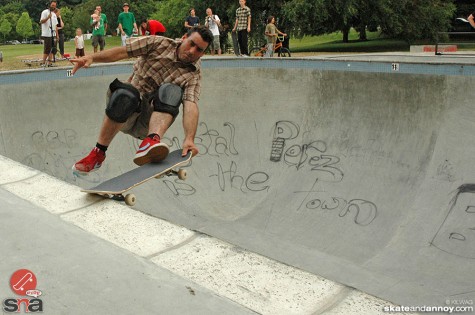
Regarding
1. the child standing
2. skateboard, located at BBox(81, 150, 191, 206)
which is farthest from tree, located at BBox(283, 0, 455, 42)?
skateboard, located at BBox(81, 150, 191, 206)

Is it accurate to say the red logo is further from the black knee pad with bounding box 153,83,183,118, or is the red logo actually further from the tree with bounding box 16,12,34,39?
the tree with bounding box 16,12,34,39

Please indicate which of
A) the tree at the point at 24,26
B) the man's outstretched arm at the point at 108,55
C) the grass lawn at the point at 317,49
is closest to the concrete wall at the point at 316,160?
the man's outstretched arm at the point at 108,55

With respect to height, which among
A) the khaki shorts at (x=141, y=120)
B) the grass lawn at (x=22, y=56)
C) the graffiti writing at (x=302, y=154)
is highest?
the grass lawn at (x=22, y=56)

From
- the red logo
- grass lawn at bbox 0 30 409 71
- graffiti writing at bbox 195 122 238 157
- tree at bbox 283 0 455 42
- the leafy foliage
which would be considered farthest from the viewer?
the leafy foliage

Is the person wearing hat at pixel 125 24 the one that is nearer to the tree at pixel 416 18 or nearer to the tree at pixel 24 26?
the tree at pixel 416 18

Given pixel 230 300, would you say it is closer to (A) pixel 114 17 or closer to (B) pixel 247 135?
(B) pixel 247 135

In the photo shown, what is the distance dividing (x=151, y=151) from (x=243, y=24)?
959 cm

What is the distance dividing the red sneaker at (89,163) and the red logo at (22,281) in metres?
2.26

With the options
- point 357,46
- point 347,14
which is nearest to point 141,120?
point 347,14

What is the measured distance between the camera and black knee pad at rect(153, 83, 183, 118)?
4.22 meters

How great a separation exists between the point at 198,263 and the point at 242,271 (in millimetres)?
231

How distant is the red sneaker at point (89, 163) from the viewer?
453cm

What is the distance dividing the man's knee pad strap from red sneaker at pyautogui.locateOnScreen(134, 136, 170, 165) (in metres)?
0.31

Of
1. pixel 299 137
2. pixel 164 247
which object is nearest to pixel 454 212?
pixel 299 137
